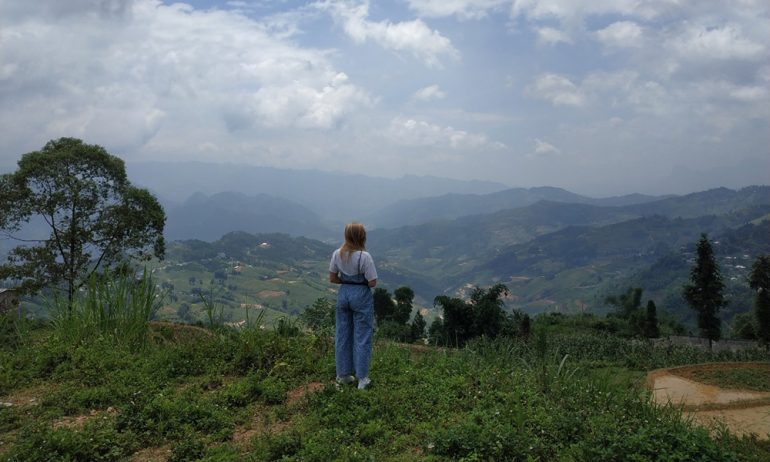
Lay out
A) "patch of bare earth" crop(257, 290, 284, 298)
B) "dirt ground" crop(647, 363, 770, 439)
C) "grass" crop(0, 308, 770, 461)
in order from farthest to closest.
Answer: "patch of bare earth" crop(257, 290, 284, 298) < "dirt ground" crop(647, 363, 770, 439) < "grass" crop(0, 308, 770, 461)

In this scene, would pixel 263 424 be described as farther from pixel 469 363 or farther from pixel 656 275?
pixel 656 275

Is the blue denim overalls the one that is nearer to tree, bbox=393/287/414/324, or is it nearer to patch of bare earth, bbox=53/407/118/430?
patch of bare earth, bbox=53/407/118/430

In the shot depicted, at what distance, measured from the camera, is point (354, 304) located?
573 centimetres

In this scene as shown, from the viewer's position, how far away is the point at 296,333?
7.74 meters

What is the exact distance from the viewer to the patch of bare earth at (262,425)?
4.58 meters

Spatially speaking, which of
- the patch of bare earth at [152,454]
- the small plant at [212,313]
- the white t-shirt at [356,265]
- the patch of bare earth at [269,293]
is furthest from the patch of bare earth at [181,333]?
the patch of bare earth at [269,293]

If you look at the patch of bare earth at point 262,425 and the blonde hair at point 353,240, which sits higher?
the blonde hair at point 353,240

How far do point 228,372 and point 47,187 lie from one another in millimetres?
17504

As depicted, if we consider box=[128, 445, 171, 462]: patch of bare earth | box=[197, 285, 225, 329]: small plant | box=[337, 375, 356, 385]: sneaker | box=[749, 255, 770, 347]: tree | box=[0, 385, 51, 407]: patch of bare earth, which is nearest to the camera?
box=[128, 445, 171, 462]: patch of bare earth

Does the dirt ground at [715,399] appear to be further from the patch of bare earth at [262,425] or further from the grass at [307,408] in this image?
the patch of bare earth at [262,425]

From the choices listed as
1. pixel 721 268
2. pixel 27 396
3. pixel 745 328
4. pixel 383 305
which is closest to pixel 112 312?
pixel 27 396

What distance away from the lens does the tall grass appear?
23.5ft

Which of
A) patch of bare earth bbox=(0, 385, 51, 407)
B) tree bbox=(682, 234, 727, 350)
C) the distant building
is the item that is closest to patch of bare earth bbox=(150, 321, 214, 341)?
patch of bare earth bbox=(0, 385, 51, 407)

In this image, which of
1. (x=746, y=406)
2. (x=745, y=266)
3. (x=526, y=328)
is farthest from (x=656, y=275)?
(x=746, y=406)
